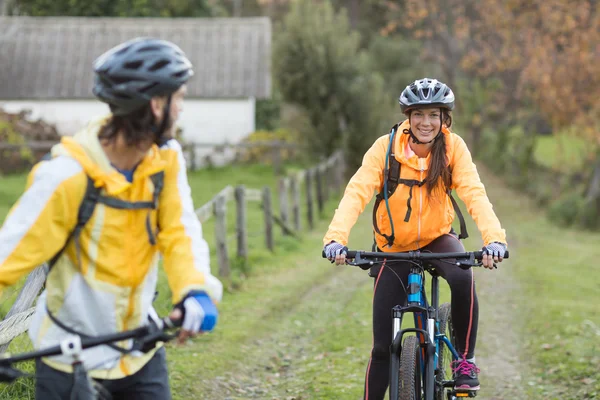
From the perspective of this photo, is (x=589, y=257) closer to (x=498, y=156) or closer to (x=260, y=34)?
(x=498, y=156)

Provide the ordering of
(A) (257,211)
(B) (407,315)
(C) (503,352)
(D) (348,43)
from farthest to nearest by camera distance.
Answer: (D) (348,43), (A) (257,211), (B) (407,315), (C) (503,352)

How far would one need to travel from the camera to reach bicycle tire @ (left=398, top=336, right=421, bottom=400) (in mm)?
4758

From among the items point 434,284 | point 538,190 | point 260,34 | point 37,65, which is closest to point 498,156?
point 538,190

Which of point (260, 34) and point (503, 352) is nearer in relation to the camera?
point (503, 352)

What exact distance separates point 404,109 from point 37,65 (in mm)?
33738

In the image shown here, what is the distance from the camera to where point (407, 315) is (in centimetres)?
1005

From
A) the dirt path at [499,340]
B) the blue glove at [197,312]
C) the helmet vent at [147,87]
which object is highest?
the helmet vent at [147,87]

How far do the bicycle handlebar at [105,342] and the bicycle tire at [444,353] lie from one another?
98.0 inches

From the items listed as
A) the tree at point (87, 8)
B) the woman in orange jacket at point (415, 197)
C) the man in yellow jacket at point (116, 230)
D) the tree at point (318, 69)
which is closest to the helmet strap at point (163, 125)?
the man in yellow jacket at point (116, 230)

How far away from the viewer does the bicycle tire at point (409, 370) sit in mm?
4758

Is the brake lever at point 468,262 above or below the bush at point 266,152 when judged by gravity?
above

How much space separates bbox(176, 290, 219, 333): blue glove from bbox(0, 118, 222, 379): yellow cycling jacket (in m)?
0.03

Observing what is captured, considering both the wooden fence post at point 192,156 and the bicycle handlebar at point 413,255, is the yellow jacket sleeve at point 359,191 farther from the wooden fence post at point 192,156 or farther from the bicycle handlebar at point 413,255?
the wooden fence post at point 192,156

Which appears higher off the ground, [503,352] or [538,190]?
[503,352]
